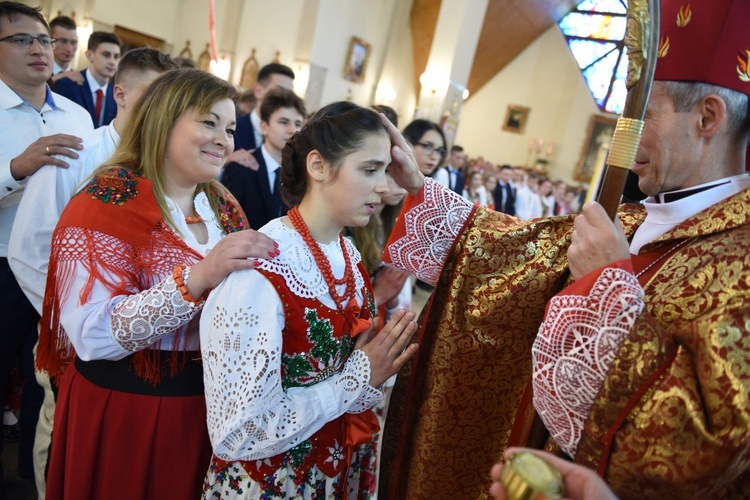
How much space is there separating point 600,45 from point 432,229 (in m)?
18.1

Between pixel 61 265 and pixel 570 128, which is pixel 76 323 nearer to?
pixel 61 265

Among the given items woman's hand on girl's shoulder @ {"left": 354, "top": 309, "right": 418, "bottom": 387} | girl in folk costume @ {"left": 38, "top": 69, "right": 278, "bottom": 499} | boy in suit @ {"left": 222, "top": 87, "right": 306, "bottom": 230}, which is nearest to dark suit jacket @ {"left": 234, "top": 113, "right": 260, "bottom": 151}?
boy in suit @ {"left": 222, "top": 87, "right": 306, "bottom": 230}

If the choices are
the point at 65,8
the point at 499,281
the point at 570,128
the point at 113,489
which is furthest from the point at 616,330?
the point at 570,128

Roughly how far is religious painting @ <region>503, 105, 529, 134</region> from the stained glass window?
2232mm

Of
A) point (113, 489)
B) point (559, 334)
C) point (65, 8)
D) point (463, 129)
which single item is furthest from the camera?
point (463, 129)

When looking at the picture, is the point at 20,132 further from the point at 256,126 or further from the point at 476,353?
the point at 476,353

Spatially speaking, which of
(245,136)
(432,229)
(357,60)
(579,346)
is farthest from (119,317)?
(357,60)

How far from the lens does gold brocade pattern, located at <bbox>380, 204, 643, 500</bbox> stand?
157 cm

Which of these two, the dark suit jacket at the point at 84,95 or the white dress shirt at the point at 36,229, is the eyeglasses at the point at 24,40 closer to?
the white dress shirt at the point at 36,229

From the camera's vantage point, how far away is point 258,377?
127 centimetres

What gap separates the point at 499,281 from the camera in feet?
5.21

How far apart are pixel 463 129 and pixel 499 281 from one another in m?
19.0

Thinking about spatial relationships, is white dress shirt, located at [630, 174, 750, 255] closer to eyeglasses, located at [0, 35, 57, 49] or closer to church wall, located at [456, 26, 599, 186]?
eyeglasses, located at [0, 35, 57, 49]

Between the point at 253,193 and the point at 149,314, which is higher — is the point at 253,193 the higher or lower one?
the higher one
